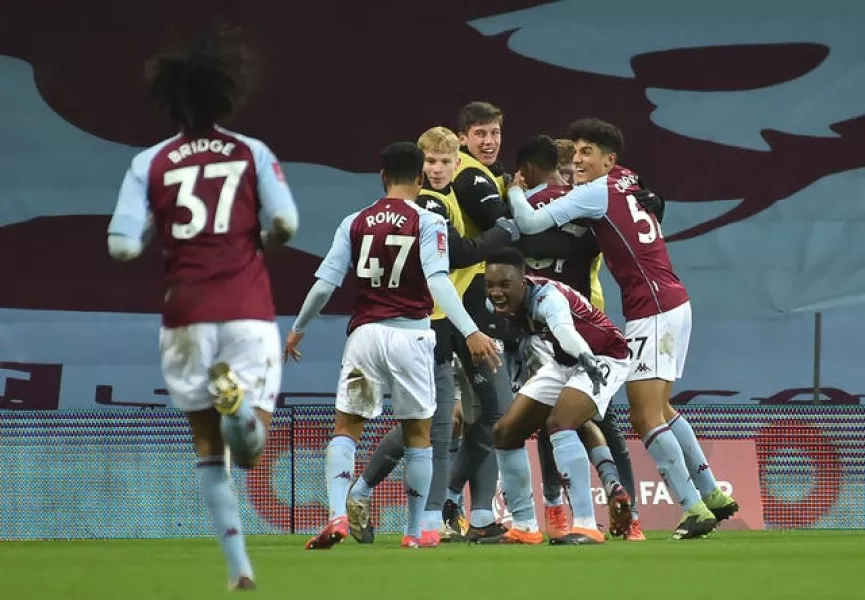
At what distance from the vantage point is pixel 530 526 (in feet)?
26.9

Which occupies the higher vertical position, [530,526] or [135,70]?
[135,70]

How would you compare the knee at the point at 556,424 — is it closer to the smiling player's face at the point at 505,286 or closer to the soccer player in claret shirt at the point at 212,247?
the smiling player's face at the point at 505,286

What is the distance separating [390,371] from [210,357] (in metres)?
2.28

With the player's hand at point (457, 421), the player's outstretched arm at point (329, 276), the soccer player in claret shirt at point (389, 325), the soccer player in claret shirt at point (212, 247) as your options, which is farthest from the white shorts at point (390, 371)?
the soccer player in claret shirt at point (212, 247)

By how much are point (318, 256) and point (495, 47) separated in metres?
1.74

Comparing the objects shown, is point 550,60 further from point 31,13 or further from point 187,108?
point 187,108

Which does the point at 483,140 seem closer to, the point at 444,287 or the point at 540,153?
the point at 540,153

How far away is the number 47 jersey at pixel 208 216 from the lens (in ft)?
17.6

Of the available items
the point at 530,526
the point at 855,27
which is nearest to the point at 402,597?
the point at 530,526

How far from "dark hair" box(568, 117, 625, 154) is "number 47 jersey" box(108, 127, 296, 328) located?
3441 mm

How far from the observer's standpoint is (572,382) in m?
7.80

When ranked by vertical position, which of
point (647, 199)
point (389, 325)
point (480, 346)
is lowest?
point (480, 346)

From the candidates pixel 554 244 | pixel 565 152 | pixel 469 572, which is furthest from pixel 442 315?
pixel 469 572

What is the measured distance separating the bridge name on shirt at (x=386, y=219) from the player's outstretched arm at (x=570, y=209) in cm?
104
